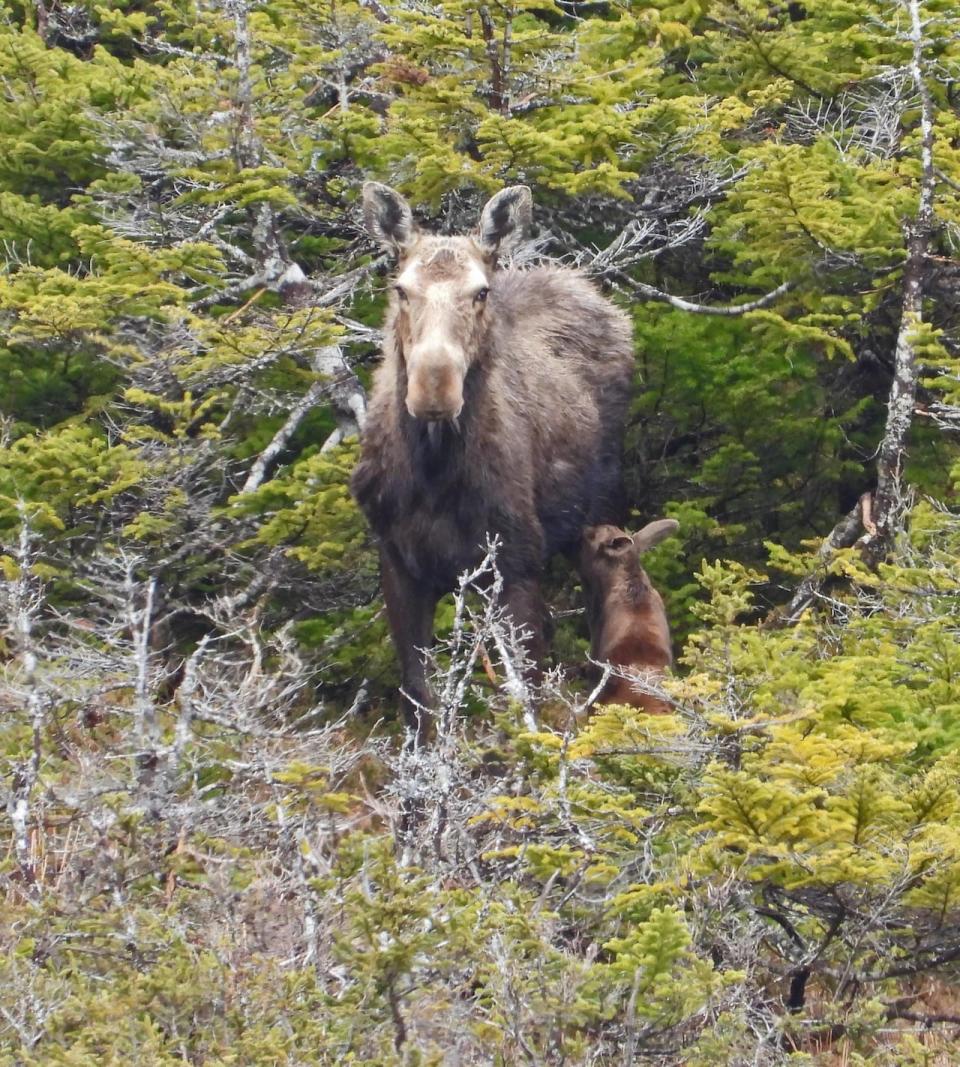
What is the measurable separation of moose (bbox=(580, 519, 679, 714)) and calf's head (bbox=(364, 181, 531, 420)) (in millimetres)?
1662

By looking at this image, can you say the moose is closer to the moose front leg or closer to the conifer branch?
the moose front leg

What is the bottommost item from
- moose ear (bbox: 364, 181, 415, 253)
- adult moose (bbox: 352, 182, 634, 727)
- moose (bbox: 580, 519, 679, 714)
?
moose (bbox: 580, 519, 679, 714)

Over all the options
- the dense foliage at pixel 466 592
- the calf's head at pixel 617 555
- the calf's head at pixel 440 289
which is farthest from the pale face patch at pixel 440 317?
the calf's head at pixel 617 555

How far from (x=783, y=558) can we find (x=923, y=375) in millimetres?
1650

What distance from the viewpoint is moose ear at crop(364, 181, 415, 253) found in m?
8.42

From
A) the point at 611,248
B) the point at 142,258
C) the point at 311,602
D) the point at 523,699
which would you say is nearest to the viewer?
the point at 523,699

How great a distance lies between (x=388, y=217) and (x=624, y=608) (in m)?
2.60

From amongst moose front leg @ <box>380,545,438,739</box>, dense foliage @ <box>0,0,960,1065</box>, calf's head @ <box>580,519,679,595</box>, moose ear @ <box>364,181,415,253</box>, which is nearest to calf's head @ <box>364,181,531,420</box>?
moose ear @ <box>364,181,415,253</box>

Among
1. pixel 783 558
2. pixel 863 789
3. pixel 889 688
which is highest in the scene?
pixel 863 789

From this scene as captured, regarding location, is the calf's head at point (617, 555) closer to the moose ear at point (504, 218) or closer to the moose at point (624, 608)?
the moose at point (624, 608)

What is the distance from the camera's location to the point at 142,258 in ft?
30.1

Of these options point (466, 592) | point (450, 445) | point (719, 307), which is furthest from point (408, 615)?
point (719, 307)

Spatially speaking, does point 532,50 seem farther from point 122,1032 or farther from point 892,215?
point 122,1032

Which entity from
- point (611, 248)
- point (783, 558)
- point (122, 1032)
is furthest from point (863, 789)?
point (611, 248)
